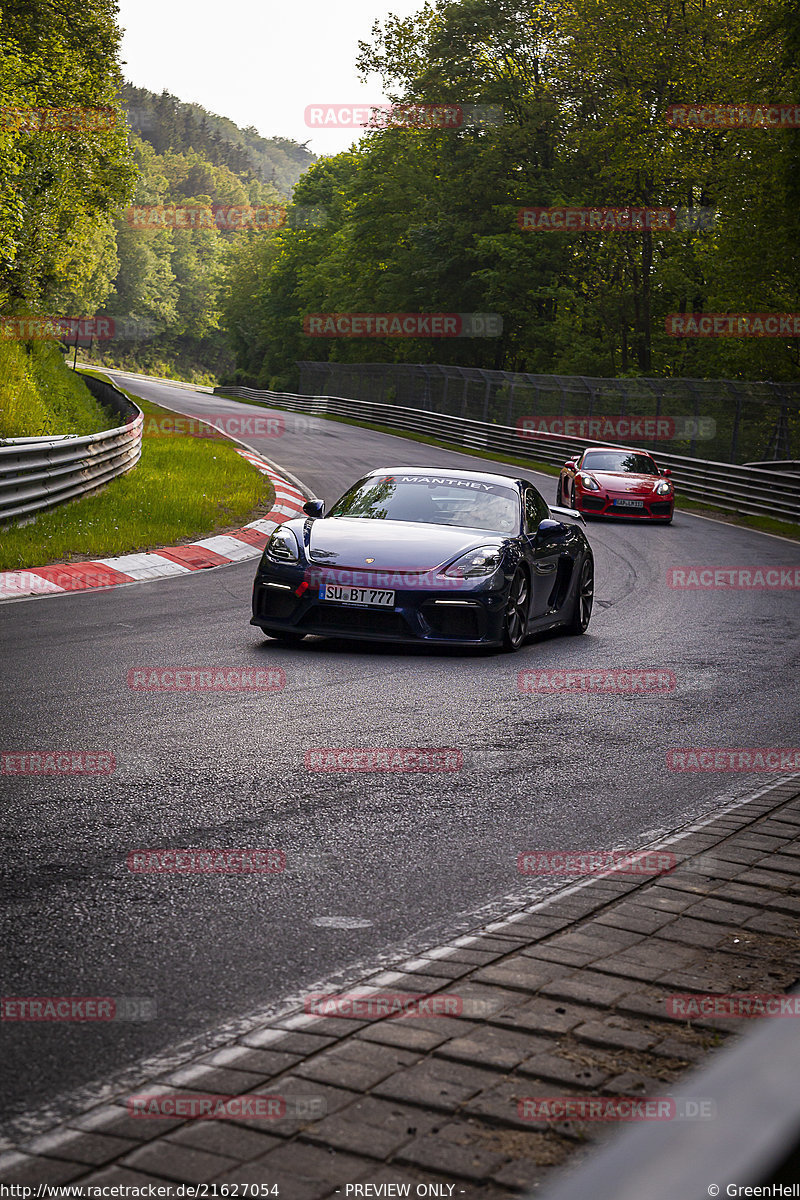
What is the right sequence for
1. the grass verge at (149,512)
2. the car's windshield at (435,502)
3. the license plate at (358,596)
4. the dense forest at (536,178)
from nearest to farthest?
1. the license plate at (358,596)
2. the car's windshield at (435,502)
3. the grass verge at (149,512)
4. the dense forest at (536,178)

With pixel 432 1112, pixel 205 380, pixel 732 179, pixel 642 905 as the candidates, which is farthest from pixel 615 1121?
pixel 205 380

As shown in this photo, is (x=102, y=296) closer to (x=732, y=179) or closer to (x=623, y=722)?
(x=732, y=179)

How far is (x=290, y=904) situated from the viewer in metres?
4.09

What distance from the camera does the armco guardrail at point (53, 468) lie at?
1433 centimetres

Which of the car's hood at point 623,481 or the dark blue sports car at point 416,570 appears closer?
the dark blue sports car at point 416,570

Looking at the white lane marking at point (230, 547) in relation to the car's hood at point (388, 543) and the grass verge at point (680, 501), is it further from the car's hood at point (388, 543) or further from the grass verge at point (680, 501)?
the grass verge at point (680, 501)

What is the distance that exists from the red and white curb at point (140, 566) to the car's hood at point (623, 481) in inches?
A: 280

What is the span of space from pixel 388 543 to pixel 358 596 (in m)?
0.62

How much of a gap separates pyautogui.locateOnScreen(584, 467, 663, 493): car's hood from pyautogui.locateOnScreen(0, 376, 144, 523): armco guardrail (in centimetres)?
894

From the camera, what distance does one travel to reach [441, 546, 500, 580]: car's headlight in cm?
941

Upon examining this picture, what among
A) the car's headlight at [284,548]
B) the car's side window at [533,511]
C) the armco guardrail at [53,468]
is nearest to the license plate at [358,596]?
the car's headlight at [284,548]

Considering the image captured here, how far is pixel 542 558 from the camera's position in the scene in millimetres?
10492

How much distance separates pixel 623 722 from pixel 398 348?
64.3 m

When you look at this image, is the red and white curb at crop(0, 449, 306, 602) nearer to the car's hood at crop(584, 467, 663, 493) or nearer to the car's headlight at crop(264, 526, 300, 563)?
the car's headlight at crop(264, 526, 300, 563)
